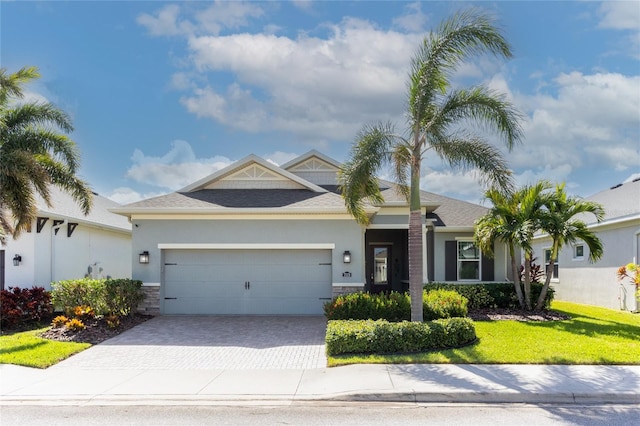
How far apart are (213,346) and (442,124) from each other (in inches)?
290

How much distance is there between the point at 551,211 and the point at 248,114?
399 inches

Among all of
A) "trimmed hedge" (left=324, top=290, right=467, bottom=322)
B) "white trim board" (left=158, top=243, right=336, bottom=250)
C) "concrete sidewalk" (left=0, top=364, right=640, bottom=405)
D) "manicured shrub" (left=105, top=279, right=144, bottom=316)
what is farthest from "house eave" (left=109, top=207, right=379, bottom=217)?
"concrete sidewalk" (left=0, top=364, right=640, bottom=405)

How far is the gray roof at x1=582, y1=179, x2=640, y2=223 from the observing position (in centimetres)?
1666

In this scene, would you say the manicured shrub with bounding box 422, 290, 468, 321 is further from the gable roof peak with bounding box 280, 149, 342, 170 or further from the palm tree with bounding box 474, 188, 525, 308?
the gable roof peak with bounding box 280, 149, 342, 170

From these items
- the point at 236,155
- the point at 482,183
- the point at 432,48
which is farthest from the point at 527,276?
the point at 236,155

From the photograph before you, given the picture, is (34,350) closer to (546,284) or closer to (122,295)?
(122,295)

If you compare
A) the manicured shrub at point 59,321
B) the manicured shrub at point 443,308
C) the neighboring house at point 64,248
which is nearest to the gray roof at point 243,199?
the neighboring house at point 64,248

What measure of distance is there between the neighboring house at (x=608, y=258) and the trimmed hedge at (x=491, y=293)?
3.45 m

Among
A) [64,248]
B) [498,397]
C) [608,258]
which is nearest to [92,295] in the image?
[64,248]

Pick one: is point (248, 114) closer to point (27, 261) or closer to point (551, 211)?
point (27, 261)

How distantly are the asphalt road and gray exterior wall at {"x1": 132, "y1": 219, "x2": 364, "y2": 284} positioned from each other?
25.0ft

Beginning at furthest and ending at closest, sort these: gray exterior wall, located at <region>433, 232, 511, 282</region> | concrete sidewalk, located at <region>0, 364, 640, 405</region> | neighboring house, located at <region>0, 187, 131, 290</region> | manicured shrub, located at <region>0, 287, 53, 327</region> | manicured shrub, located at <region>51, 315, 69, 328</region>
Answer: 1. gray exterior wall, located at <region>433, 232, 511, 282</region>
2. neighboring house, located at <region>0, 187, 131, 290</region>
3. manicured shrub, located at <region>0, 287, 53, 327</region>
4. manicured shrub, located at <region>51, 315, 69, 328</region>
5. concrete sidewalk, located at <region>0, 364, 640, 405</region>

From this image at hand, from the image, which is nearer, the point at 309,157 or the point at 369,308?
the point at 369,308

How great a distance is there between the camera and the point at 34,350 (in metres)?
10.5
